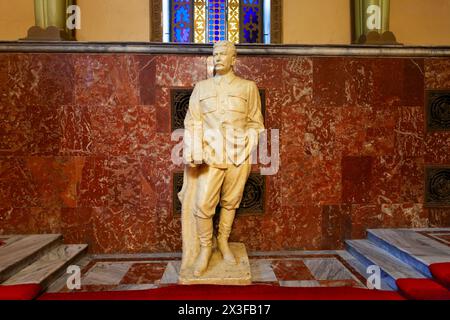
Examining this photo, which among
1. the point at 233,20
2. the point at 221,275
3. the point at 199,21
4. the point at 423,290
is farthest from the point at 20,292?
the point at 233,20

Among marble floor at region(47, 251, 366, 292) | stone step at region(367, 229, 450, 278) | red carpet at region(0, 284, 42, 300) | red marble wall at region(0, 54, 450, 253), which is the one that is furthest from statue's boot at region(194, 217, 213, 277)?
stone step at region(367, 229, 450, 278)

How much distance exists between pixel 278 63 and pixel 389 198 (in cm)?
209

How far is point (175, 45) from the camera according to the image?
392 cm

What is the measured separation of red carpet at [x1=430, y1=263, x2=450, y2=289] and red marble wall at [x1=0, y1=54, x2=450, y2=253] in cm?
123

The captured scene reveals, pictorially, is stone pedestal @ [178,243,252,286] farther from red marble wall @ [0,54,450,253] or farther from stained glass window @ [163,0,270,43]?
stained glass window @ [163,0,270,43]

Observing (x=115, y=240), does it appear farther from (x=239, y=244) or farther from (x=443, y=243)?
(x=443, y=243)

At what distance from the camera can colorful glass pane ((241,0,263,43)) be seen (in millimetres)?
5562

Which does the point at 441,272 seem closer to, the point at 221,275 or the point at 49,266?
the point at 221,275

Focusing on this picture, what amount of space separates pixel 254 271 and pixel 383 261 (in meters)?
1.26

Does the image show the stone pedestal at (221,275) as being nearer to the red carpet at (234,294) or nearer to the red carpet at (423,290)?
the red carpet at (234,294)

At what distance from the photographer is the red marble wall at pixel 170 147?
3.88 meters
